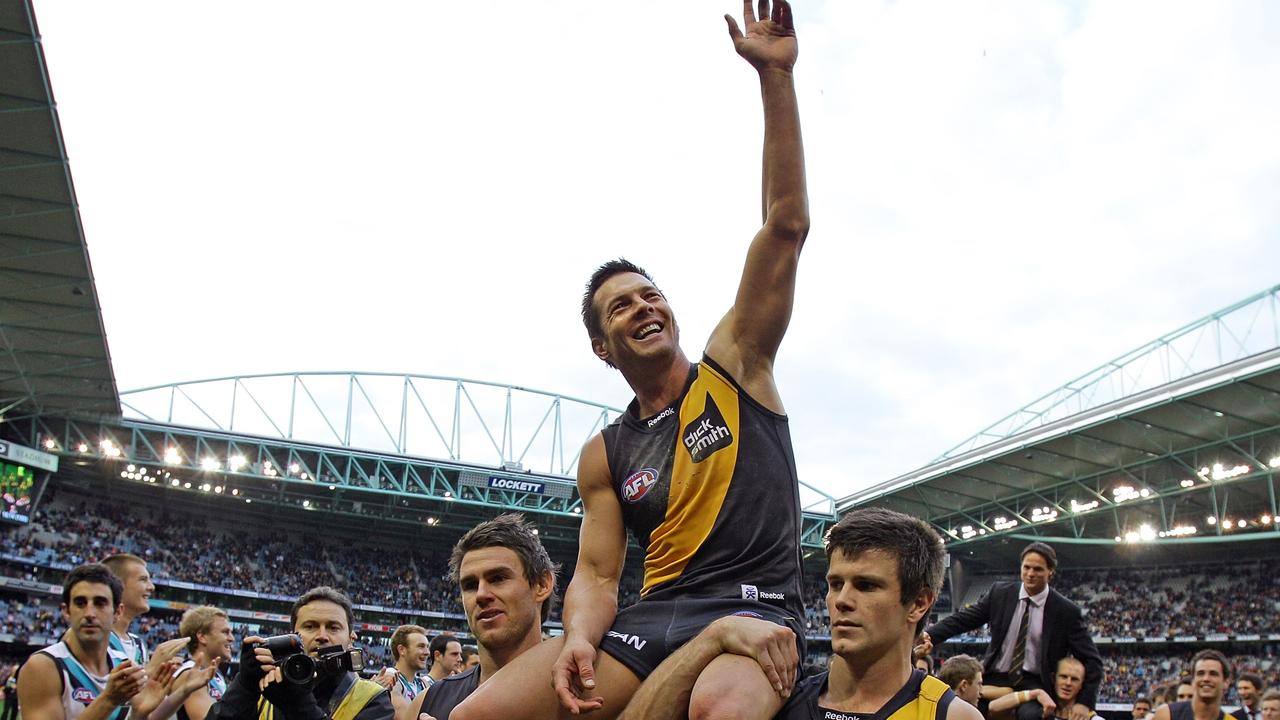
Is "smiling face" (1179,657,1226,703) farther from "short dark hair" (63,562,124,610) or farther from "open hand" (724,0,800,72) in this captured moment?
"short dark hair" (63,562,124,610)

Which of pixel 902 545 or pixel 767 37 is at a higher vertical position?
pixel 767 37

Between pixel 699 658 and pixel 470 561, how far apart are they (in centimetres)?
190

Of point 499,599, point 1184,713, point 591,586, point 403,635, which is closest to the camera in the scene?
point 591,586

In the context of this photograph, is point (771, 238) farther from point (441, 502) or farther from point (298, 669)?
point (441, 502)

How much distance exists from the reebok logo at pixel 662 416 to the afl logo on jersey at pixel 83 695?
484cm

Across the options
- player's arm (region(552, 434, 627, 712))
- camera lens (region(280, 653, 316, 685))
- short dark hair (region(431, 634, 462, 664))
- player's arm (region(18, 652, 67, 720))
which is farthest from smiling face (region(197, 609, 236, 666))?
player's arm (region(552, 434, 627, 712))

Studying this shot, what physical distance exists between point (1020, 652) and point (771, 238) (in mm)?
4607

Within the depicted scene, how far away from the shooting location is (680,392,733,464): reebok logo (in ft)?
11.4

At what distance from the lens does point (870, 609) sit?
11.3 feet

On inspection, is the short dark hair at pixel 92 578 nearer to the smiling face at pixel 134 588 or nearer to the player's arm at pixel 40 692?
the player's arm at pixel 40 692

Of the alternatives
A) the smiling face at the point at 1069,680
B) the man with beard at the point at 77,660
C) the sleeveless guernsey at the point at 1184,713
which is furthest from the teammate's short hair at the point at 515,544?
the sleeveless guernsey at the point at 1184,713

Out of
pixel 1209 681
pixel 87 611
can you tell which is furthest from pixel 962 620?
pixel 87 611

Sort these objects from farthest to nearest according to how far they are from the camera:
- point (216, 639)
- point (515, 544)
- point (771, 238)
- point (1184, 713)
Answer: point (1184, 713) → point (216, 639) → point (515, 544) → point (771, 238)

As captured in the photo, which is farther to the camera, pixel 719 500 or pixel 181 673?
pixel 181 673
